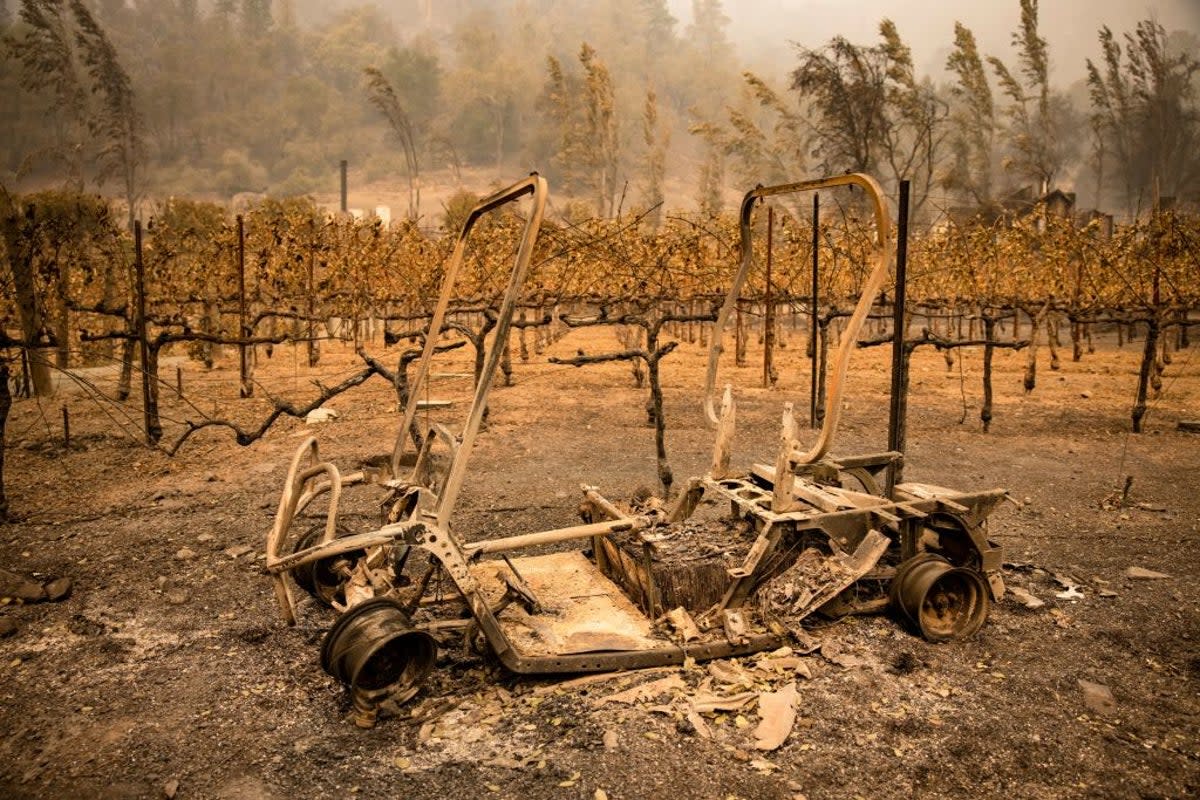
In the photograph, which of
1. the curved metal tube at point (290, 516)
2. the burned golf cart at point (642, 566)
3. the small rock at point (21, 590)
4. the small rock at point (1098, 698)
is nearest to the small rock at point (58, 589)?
the small rock at point (21, 590)

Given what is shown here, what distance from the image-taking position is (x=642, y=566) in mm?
5465

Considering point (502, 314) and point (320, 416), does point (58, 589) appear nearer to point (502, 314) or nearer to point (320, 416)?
point (502, 314)

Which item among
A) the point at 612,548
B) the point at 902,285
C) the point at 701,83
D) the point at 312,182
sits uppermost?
the point at 701,83

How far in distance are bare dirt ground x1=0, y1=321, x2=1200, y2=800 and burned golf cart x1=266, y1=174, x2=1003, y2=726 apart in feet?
0.83

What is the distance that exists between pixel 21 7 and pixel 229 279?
33766mm

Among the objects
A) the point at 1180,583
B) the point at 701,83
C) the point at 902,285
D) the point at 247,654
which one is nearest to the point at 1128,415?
the point at 1180,583

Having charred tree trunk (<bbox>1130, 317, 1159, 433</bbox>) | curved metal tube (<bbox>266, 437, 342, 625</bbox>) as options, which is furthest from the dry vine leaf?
charred tree trunk (<bbox>1130, 317, 1159, 433</bbox>)

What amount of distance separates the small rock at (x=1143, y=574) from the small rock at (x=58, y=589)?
8.63 metres

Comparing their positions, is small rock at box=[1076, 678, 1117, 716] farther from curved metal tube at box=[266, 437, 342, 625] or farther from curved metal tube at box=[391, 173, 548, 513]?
curved metal tube at box=[266, 437, 342, 625]

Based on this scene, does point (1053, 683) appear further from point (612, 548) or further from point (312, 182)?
point (312, 182)

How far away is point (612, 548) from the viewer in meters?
5.95

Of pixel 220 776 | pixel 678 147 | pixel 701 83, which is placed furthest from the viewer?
pixel 701 83

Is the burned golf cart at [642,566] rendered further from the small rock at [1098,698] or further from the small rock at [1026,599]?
the small rock at [1098,698]

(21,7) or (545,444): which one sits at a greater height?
(21,7)
